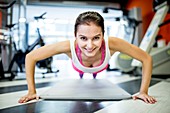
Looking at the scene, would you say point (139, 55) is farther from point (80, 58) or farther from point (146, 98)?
point (80, 58)

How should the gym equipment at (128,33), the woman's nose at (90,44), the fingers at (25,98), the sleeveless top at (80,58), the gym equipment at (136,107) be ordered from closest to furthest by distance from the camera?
the gym equipment at (136,107) < the woman's nose at (90,44) < the fingers at (25,98) < the sleeveless top at (80,58) < the gym equipment at (128,33)

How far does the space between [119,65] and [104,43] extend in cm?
312

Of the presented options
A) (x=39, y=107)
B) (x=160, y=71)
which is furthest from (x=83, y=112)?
(x=160, y=71)

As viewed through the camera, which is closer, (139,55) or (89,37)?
(89,37)

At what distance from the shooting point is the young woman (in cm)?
134

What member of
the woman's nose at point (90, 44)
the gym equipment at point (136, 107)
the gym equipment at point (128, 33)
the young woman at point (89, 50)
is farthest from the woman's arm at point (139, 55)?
the gym equipment at point (128, 33)

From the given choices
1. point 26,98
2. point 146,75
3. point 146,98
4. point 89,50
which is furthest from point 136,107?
point 26,98

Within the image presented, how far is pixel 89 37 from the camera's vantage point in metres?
1.32

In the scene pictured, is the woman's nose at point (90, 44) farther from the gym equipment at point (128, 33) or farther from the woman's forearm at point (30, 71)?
the gym equipment at point (128, 33)

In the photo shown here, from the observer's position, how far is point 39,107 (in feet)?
4.20

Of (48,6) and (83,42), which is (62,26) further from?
(83,42)

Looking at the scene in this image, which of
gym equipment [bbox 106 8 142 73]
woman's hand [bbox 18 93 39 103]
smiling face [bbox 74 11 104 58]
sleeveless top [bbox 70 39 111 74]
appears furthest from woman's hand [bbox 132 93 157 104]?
gym equipment [bbox 106 8 142 73]

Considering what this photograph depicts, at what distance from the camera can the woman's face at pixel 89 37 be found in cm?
132

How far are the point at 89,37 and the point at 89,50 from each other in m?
0.09
